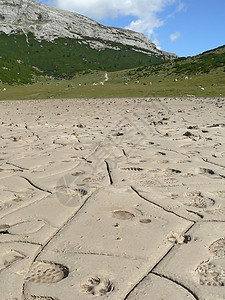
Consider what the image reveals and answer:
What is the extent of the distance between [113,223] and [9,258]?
2.53 feet

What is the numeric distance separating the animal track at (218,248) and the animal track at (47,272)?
89 centimetres

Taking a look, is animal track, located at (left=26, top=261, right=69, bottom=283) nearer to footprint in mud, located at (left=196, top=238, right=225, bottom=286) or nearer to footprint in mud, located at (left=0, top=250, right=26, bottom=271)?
footprint in mud, located at (left=0, top=250, right=26, bottom=271)

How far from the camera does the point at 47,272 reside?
192 centimetres

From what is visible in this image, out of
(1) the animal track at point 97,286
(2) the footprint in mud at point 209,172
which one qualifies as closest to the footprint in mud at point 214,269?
(1) the animal track at point 97,286

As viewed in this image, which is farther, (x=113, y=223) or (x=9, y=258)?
(x=113, y=223)

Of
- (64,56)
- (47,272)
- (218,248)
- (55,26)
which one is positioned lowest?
(218,248)

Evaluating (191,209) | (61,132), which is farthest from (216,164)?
(61,132)

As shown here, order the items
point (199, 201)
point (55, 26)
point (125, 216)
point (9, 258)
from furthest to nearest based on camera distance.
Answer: point (55, 26)
point (199, 201)
point (125, 216)
point (9, 258)

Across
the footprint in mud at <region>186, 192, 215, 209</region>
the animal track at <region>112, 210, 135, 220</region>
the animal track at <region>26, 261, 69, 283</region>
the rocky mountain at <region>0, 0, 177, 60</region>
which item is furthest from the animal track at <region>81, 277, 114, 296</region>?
the rocky mountain at <region>0, 0, 177, 60</region>

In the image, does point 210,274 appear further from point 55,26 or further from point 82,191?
point 55,26

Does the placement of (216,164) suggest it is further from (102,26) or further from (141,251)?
(102,26)

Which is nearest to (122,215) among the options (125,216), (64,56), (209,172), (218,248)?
(125,216)

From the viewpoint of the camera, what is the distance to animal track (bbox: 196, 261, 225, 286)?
5.82 feet

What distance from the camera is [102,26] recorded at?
110m
